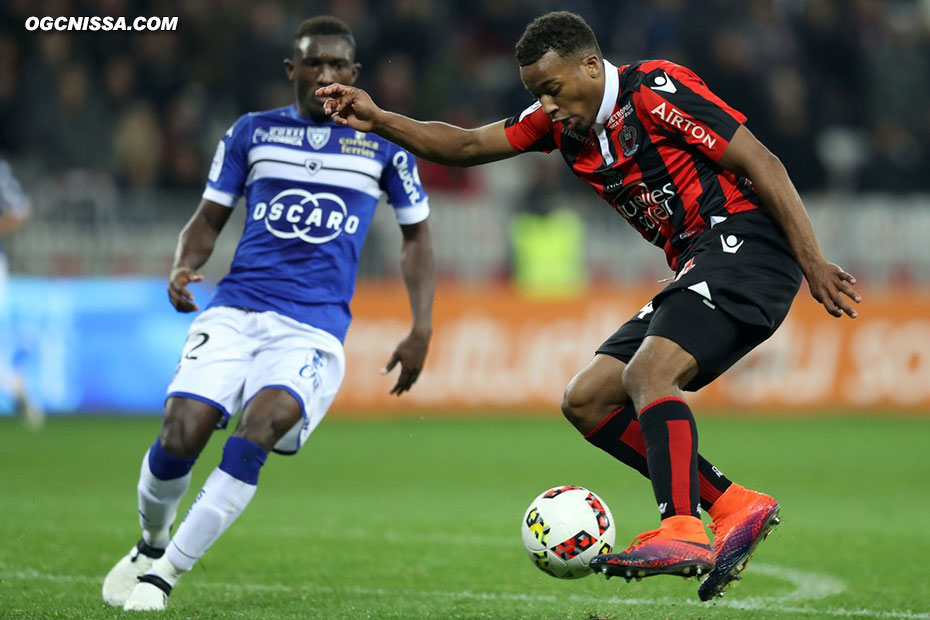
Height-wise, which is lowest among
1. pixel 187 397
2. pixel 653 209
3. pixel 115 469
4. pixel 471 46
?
pixel 115 469

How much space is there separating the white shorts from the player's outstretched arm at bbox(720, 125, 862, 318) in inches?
79.1

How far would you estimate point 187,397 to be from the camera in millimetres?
5652

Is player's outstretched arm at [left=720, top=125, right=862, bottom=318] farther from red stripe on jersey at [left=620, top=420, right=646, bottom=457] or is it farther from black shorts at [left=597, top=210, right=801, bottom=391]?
red stripe on jersey at [left=620, top=420, right=646, bottom=457]

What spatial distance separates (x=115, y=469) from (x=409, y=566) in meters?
4.53

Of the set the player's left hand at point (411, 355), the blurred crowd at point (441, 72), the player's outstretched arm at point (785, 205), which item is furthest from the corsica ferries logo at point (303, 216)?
the blurred crowd at point (441, 72)

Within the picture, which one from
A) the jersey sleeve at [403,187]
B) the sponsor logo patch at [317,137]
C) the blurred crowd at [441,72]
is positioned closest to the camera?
the sponsor logo patch at [317,137]

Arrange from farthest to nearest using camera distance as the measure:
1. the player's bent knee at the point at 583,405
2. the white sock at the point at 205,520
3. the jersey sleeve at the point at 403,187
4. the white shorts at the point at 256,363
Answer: the jersey sleeve at the point at 403,187 < the white shorts at the point at 256,363 < the white sock at the point at 205,520 < the player's bent knee at the point at 583,405

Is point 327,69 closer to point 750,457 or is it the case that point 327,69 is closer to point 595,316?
point 750,457

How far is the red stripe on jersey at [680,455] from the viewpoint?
4.79 metres

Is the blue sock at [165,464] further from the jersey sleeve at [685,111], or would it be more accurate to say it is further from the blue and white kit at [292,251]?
the jersey sleeve at [685,111]

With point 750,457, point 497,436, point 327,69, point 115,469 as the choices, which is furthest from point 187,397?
point 497,436

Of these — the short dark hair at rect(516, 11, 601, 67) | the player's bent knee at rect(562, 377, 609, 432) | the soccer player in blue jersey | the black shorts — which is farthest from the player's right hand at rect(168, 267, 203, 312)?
Result: the black shorts

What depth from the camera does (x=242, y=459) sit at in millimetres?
5520

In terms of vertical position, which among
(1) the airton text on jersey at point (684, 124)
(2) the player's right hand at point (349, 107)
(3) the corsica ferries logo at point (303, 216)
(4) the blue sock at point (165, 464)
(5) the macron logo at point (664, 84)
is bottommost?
→ (4) the blue sock at point (165, 464)
